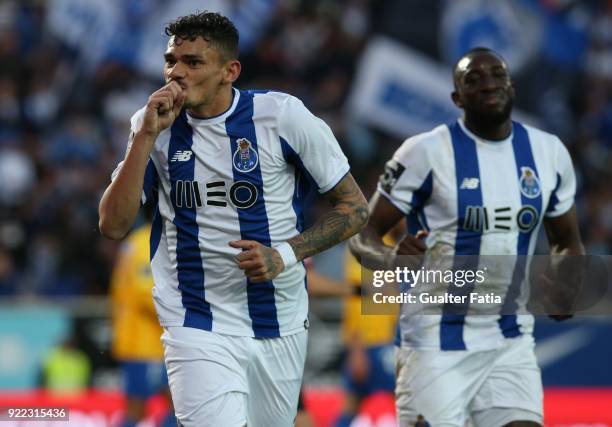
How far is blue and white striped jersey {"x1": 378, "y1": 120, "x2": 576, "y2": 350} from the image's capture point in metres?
5.72

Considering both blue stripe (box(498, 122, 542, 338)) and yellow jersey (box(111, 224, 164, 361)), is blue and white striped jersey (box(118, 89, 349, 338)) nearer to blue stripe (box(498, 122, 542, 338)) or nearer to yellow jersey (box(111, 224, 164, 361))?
blue stripe (box(498, 122, 542, 338))

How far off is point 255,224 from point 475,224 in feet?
3.96

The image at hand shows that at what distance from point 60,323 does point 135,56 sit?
4.03 meters

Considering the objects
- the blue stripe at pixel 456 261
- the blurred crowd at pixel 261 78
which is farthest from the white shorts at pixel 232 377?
the blurred crowd at pixel 261 78

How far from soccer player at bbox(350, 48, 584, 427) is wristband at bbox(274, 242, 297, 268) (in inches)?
30.8

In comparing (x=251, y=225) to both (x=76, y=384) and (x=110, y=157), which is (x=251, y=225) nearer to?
(x=76, y=384)

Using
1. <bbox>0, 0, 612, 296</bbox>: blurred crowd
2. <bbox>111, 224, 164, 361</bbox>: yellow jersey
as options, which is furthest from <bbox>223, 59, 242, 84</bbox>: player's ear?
<bbox>0, 0, 612, 296</bbox>: blurred crowd

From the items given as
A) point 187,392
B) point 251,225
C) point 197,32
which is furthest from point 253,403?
point 197,32

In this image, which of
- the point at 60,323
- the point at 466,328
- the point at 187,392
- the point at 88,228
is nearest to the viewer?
the point at 187,392

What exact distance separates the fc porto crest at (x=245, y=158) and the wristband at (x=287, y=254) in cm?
38

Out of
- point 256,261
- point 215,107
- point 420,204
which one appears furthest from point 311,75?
point 256,261

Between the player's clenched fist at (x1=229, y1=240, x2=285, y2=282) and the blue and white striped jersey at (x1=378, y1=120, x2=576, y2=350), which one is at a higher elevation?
the blue and white striped jersey at (x1=378, y1=120, x2=576, y2=350)

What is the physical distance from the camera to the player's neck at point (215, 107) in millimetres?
5094

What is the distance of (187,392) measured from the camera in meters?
4.88
